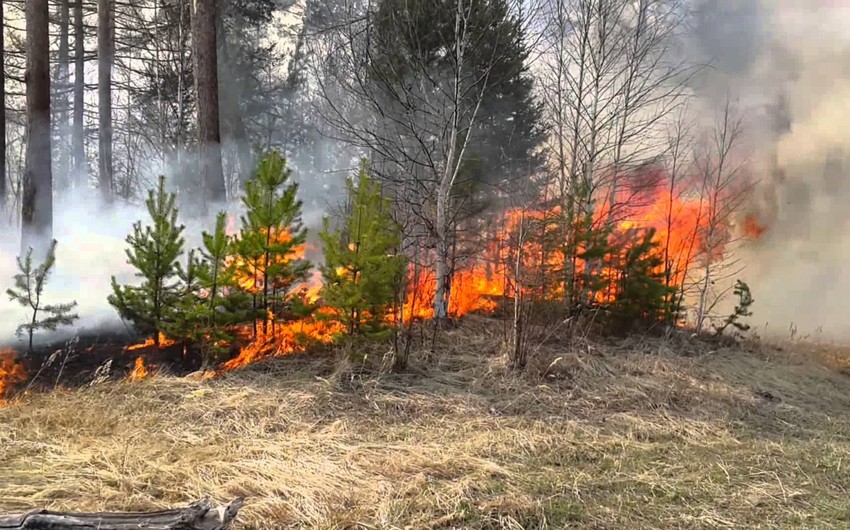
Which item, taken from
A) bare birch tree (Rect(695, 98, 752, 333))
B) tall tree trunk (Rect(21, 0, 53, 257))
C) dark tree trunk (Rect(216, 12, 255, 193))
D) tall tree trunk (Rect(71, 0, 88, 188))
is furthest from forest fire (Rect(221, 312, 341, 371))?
tall tree trunk (Rect(71, 0, 88, 188))

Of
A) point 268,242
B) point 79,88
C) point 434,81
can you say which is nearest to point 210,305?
point 268,242

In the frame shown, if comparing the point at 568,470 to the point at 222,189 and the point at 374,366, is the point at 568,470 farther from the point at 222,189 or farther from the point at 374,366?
the point at 222,189

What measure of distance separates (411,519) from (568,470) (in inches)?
57.4

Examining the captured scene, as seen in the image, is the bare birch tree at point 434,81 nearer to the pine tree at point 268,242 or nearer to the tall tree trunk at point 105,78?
the pine tree at point 268,242

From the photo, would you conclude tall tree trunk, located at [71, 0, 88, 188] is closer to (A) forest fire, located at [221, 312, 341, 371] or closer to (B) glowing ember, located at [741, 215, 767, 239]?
(A) forest fire, located at [221, 312, 341, 371]

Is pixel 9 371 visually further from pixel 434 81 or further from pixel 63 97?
pixel 63 97

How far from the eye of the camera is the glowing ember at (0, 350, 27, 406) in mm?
5258

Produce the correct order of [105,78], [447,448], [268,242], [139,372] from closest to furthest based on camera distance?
1. [447,448]
2. [139,372]
3. [268,242]
4. [105,78]

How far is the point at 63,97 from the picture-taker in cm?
1850

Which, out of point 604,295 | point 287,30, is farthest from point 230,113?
point 604,295

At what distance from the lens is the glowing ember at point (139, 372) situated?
5711 millimetres

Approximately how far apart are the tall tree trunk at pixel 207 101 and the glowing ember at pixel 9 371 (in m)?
3.84

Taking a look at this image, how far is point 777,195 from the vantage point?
11.6 meters

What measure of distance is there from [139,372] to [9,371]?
118cm
